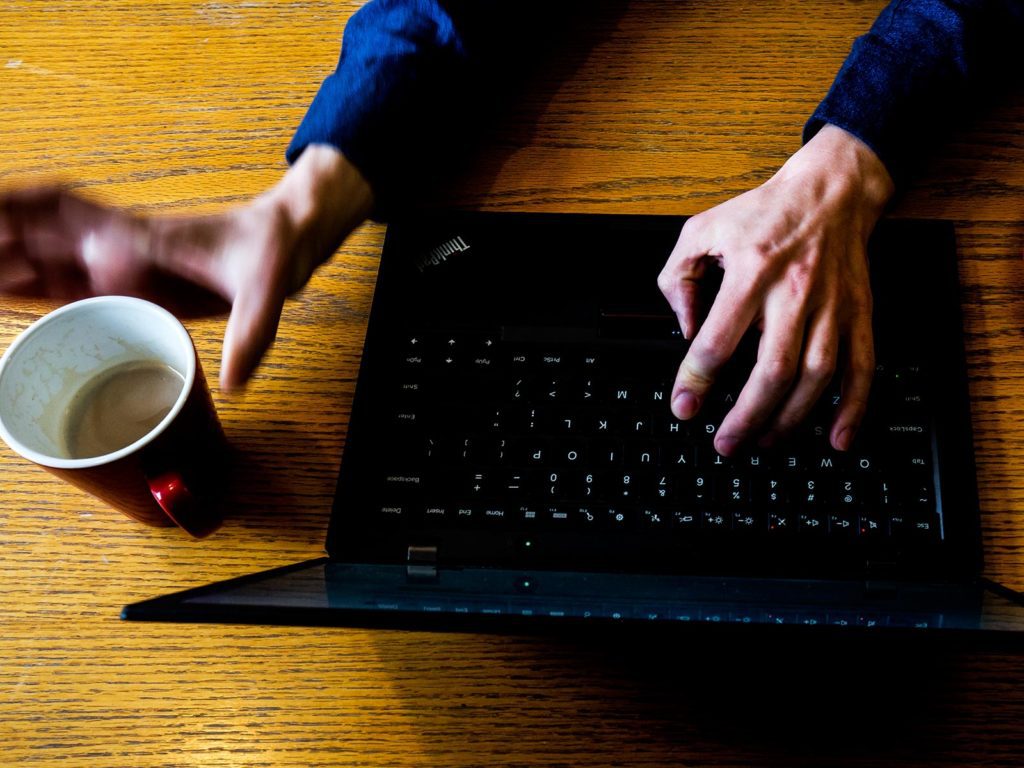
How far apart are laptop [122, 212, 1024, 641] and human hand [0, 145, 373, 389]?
0.07 m

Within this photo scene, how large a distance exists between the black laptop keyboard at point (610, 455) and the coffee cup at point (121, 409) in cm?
11

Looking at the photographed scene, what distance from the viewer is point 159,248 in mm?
516

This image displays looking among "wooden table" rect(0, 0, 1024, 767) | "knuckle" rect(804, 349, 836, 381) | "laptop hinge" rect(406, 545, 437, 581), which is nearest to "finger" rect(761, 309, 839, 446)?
"knuckle" rect(804, 349, 836, 381)

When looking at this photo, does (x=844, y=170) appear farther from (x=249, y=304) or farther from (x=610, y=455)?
(x=249, y=304)

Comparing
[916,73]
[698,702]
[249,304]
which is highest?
[916,73]

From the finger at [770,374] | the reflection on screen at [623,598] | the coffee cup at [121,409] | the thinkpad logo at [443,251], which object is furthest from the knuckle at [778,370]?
the coffee cup at [121,409]

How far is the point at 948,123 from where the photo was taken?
604mm

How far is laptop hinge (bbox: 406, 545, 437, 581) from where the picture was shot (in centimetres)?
45

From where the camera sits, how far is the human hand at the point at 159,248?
513 mm

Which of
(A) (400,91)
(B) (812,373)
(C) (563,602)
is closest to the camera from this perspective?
(C) (563,602)

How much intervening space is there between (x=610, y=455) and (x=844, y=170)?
296 millimetres

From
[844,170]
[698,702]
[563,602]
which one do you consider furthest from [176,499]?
[844,170]

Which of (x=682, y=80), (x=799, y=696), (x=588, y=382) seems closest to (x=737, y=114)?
(x=682, y=80)

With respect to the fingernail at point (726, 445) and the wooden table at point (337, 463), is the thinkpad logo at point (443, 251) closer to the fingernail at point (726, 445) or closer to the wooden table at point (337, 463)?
the wooden table at point (337, 463)
